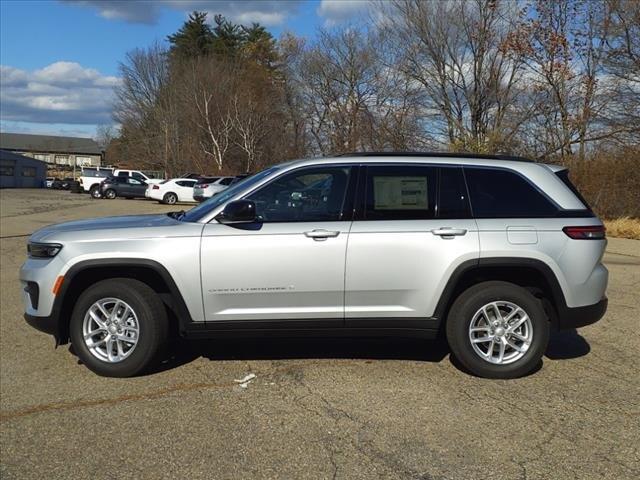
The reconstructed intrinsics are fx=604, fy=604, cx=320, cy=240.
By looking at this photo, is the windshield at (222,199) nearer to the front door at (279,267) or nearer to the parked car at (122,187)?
the front door at (279,267)

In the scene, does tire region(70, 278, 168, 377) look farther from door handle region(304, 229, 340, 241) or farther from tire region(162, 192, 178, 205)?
tire region(162, 192, 178, 205)

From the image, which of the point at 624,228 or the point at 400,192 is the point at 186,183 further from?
the point at 400,192

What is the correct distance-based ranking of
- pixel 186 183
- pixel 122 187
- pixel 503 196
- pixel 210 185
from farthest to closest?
pixel 122 187 < pixel 186 183 < pixel 210 185 < pixel 503 196

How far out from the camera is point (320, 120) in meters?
43.6

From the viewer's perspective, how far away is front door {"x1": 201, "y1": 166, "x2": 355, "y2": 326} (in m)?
4.70

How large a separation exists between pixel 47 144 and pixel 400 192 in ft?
394

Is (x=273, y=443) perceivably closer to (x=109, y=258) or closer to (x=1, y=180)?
(x=109, y=258)

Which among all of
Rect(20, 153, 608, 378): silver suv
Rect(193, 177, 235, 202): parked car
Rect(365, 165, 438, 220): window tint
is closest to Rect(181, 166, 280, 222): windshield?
Rect(20, 153, 608, 378): silver suv

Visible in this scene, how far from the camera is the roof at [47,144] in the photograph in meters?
108

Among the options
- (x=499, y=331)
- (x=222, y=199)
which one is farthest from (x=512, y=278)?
(x=222, y=199)

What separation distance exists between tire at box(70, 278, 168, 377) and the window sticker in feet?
6.46

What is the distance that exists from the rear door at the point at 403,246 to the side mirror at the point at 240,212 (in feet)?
2.61

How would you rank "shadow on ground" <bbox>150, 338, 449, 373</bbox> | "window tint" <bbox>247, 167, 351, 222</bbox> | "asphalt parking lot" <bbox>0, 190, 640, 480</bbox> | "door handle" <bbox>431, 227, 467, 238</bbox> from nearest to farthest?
"asphalt parking lot" <bbox>0, 190, 640, 480</bbox> → "door handle" <bbox>431, 227, 467, 238</bbox> → "window tint" <bbox>247, 167, 351, 222</bbox> → "shadow on ground" <bbox>150, 338, 449, 373</bbox>

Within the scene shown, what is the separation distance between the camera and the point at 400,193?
489 centimetres
